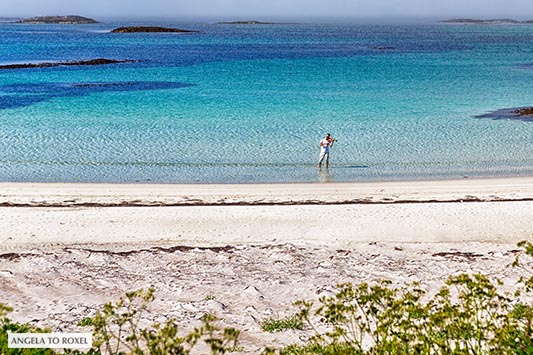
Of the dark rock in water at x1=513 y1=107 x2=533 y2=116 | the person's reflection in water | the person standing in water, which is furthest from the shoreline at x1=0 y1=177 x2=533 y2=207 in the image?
the dark rock in water at x1=513 y1=107 x2=533 y2=116

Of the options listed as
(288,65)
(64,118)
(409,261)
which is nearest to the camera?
(409,261)

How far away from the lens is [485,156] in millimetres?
25844

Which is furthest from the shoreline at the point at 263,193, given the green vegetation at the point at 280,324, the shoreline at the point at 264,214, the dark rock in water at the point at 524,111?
the dark rock in water at the point at 524,111

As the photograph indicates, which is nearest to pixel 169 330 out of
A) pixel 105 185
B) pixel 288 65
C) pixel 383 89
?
pixel 105 185

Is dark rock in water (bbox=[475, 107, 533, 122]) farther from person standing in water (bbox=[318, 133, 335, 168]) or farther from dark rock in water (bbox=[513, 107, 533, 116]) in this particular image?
person standing in water (bbox=[318, 133, 335, 168])

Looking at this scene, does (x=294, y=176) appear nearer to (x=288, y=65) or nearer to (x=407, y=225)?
(x=407, y=225)

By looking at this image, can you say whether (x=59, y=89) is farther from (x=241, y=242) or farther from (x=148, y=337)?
(x=148, y=337)

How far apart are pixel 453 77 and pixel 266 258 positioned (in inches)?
1734

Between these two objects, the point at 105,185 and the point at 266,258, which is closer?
the point at 266,258

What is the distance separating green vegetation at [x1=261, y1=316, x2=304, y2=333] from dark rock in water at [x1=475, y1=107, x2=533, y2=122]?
26.6 m

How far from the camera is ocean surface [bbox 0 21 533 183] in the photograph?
2389 centimetres

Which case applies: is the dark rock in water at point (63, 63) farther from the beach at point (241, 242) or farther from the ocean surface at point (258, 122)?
the beach at point (241, 242)

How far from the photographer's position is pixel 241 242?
594 inches

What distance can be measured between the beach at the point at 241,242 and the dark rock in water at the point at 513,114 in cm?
1276
